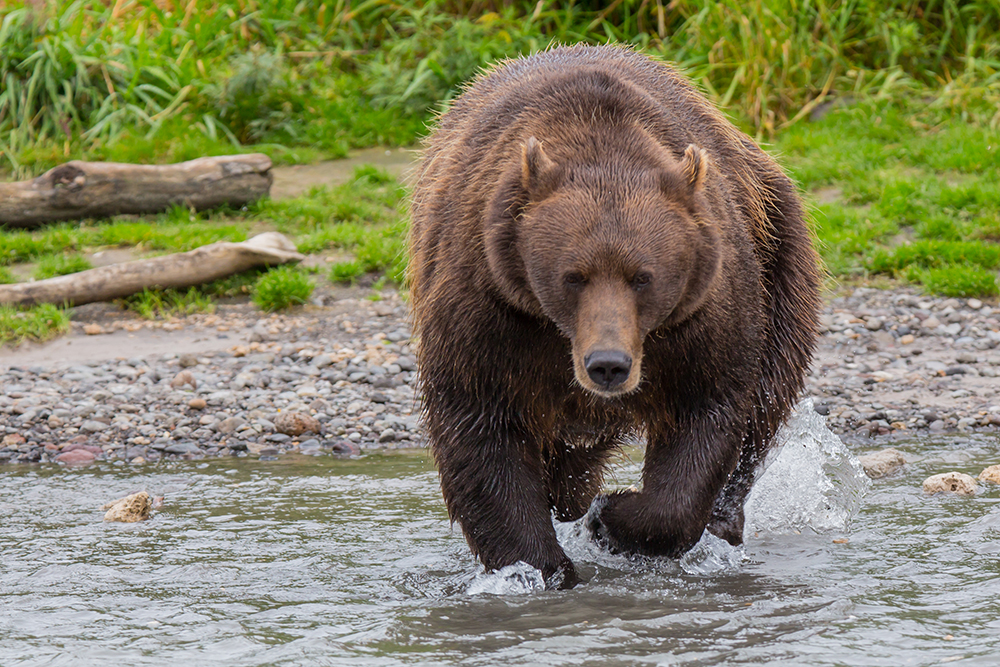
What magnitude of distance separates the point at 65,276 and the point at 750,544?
5832 mm

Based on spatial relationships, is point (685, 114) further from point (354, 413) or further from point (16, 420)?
point (16, 420)

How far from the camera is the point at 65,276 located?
30.2ft

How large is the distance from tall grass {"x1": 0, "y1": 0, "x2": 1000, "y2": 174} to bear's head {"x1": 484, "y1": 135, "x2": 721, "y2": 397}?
7620 mm

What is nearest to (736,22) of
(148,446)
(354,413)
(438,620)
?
(354,413)

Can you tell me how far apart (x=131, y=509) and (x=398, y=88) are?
299 inches

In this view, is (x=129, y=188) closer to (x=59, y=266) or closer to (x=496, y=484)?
(x=59, y=266)

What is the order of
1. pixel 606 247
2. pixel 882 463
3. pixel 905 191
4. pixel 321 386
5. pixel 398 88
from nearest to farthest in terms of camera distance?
1. pixel 606 247
2. pixel 882 463
3. pixel 321 386
4. pixel 905 191
5. pixel 398 88

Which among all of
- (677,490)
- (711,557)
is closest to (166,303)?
(711,557)

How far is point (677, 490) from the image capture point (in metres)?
4.60

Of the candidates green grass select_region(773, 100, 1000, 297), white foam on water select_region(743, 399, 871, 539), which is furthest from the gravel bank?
white foam on water select_region(743, 399, 871, 539)

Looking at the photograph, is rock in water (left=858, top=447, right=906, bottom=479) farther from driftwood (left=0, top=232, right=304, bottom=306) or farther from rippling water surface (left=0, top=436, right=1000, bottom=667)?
driftwood (left=0, top=232, right=304, bottom=306)

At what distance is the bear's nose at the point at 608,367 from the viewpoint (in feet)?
12.3

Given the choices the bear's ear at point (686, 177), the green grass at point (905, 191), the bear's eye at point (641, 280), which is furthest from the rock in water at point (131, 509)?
the green grass at point (905, 191)

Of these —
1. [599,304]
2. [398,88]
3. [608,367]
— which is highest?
[599,304]
